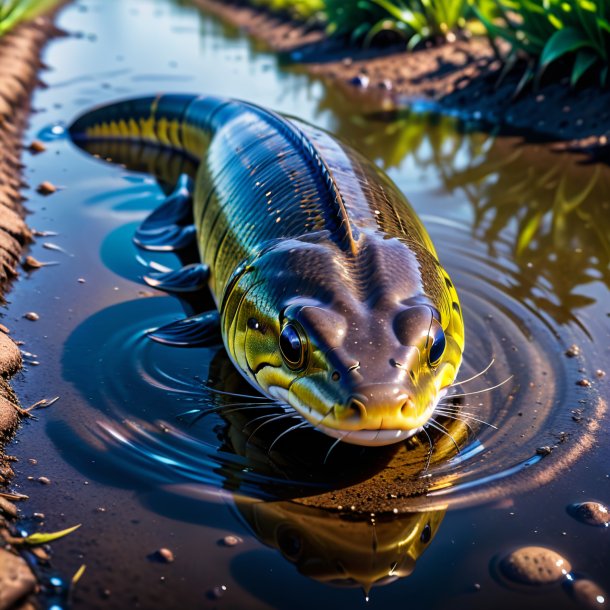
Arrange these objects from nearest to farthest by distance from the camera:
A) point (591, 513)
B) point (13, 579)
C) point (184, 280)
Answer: point (13, 579) < point (591, 513) < point (184, 280)

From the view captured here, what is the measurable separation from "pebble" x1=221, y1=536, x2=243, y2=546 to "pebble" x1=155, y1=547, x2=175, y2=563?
0.62ft

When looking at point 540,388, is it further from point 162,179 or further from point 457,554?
point 162,179

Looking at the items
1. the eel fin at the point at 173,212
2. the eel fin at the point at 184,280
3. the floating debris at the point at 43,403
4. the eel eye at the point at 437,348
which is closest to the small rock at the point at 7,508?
the floating debris at the point at 43,403

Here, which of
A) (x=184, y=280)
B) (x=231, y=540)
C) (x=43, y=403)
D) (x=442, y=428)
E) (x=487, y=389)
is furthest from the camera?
(x=184, y=280)

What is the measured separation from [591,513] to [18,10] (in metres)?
10.0

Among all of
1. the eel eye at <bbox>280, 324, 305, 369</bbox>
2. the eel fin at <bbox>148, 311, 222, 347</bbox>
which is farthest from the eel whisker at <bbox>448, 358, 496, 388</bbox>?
the eel fin at <bbox>148, 311, 222, 347</bbox>

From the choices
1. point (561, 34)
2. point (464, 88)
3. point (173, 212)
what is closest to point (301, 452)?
point (173, 212)

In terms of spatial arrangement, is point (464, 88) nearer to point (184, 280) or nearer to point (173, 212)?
point (173, 212)

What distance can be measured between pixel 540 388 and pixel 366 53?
8.56 m

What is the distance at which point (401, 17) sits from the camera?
34.7 feet

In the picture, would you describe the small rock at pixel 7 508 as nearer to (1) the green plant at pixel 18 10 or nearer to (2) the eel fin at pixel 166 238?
(2) the eel fin at pixel 166 238

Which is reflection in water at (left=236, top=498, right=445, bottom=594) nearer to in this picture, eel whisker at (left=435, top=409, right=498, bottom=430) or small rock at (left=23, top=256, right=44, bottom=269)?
eel whisker at (left=435, top=409, right=498, bottom=430)

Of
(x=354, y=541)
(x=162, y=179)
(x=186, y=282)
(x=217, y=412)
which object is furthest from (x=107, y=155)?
(x=354, y=541)

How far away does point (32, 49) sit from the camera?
1049cm
